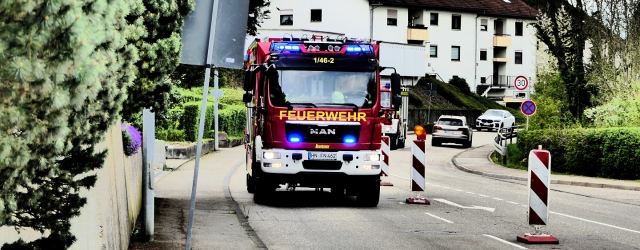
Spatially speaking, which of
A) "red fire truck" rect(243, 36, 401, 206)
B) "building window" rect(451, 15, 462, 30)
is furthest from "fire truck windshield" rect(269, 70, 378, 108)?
"building window" rect(451, 15, 462, 30)

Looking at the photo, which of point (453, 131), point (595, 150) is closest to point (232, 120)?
point (453, 131)

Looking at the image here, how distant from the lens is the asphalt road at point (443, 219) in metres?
13.0

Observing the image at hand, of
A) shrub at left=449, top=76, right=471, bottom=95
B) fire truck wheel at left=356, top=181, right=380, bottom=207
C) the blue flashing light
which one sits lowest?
fire truck wheel at left=356, top=181, right=380, bottom=207

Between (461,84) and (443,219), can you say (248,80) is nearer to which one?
(443,219)

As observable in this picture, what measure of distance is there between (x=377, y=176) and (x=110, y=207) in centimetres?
944

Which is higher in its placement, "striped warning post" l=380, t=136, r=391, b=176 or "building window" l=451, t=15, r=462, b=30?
"building window" l=451, t=15, r=462, b=30

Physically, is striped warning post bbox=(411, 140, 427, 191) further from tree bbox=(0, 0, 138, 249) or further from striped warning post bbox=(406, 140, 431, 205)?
tree bbox=(0, 0, 138, 249)

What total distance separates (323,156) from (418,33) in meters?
63.7

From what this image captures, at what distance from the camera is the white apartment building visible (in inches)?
2916

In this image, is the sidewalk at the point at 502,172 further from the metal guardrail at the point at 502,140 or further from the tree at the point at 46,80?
the tree at the point at 46,80

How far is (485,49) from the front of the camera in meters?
85.9

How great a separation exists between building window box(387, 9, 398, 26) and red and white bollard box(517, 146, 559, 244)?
65.5m

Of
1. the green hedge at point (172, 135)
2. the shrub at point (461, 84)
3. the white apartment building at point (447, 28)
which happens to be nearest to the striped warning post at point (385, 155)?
the green hedge at point (172, 135)

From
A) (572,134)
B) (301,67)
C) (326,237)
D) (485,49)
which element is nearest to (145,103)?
(326,237)
